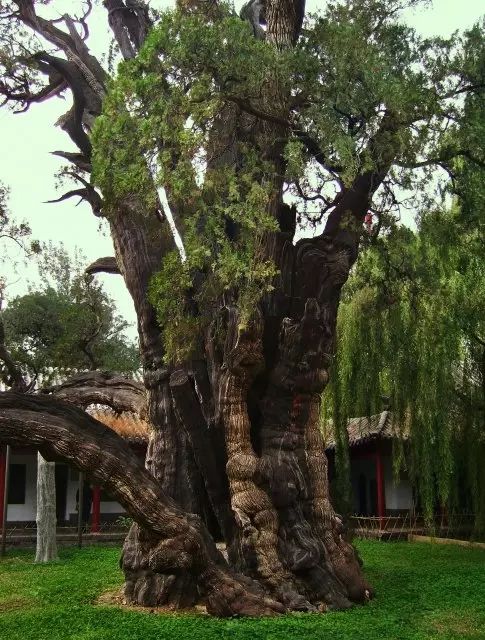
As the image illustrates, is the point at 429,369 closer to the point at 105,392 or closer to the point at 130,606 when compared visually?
the point at 105,392

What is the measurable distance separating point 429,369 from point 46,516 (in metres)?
8.07

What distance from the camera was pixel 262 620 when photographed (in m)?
→ 7.17

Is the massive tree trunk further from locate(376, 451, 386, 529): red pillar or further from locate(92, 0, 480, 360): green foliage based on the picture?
locate(376, 451, 386, 529): red pillar

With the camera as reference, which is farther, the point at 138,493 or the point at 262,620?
the point at 138,493

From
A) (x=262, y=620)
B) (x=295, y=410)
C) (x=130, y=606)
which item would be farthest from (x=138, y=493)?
(x=295, y=410)

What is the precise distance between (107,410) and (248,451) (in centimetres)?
1132

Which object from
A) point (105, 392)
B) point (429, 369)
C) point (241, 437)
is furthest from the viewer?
point (429, 369)

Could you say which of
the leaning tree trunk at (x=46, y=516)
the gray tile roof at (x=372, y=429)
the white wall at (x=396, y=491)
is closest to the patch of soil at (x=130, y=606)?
the leaning tree trunk at (x=46, y=516)

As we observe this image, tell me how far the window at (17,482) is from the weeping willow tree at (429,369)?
897 cm

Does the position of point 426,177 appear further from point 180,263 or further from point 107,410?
point 107,410

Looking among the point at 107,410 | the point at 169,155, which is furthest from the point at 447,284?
the point at 107,410

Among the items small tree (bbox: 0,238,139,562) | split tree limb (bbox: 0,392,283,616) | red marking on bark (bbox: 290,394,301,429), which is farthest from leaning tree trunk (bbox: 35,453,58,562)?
red marking on bark (bbox: 290,394,301,429)

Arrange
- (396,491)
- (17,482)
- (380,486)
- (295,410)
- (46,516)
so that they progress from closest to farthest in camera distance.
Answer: (295,410), (46,516), (380,486), (17,482), (396,491)

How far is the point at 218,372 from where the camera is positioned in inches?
345
